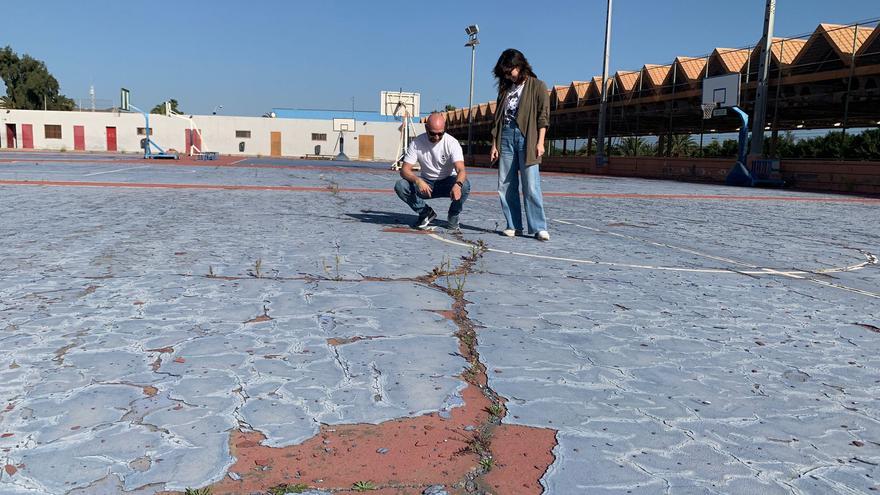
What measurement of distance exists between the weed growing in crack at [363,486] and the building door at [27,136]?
60.4 metres

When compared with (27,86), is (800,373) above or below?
below

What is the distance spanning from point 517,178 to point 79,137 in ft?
182

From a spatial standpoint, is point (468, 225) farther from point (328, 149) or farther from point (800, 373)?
point (328, 149)

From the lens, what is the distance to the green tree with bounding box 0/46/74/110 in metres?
66.2

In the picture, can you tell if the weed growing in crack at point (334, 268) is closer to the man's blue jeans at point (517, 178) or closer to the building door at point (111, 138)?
the man's blue jeans at point (517, 178)

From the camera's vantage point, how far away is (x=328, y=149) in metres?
55.9

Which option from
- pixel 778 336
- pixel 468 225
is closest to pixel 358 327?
pixel 778 336

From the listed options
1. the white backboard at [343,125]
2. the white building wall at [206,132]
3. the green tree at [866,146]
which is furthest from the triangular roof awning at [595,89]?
the white backboard at [343,125]

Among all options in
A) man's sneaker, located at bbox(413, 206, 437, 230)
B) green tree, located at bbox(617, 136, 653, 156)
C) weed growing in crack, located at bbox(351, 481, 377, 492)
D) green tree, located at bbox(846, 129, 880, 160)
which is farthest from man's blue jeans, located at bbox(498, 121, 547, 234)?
green tree, located at bbox(617, 136, 653, 156)

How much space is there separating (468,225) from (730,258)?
272 centimetres

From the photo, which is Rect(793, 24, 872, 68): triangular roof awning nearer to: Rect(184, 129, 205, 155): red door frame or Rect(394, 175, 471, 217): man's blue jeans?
Rect(394, 175, 471, 217): man's blue jeans

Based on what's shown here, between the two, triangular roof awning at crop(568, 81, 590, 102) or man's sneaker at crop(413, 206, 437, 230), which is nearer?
man's sneaker at crop(413, 206, 437, 230)

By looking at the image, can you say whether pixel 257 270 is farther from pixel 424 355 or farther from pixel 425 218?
pixel 425 218

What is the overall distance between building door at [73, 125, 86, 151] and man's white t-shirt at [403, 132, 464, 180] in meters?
54.5
